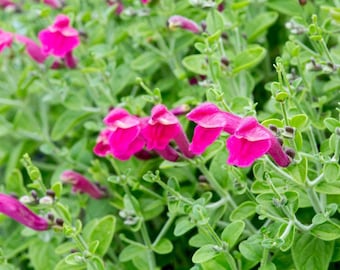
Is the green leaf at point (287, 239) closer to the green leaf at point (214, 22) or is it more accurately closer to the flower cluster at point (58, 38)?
the green leaf at point (214, 22)

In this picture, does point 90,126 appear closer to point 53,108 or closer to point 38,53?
point 38,53

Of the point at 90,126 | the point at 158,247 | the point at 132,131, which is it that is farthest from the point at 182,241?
the point at 132,131

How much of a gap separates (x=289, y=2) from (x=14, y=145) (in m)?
0.86

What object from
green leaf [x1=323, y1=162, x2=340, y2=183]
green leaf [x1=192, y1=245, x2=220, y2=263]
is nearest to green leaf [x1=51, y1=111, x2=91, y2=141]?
green leaf [x1=192, y1=245, x2=220, y2=263]

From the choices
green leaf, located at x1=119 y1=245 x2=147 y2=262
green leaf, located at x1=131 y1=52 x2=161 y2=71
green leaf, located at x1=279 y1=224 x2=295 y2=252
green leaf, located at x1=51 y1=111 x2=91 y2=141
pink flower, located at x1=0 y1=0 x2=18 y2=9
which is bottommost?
green leaf, located at x1=119 y1=245 x2=147 y2=262

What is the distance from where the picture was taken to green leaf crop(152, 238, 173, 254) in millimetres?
1180

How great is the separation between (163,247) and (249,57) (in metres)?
0.41

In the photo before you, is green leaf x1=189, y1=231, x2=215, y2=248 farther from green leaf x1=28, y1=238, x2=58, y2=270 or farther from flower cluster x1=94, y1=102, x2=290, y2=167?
green leaf x1=28, y1=238, x2=58, y2=270

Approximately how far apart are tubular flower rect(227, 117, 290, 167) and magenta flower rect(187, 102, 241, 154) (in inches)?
1.4

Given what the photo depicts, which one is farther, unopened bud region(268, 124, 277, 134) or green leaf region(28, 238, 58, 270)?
green leaf region(28, 238, 58, 270)

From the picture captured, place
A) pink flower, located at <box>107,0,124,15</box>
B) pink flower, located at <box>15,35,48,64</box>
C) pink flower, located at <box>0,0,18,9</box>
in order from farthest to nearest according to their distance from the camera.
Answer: pink flower, located at <box>0,0,18,9</box>
pink flower, located at <box>107,0,124,15</box>
pink flower, located at <box>15,35,48,64</box>

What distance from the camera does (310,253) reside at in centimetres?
104

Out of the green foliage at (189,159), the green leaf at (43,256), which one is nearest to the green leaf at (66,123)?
the green foliage at (189,159)

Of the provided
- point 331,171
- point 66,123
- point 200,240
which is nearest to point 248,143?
point 331,171
